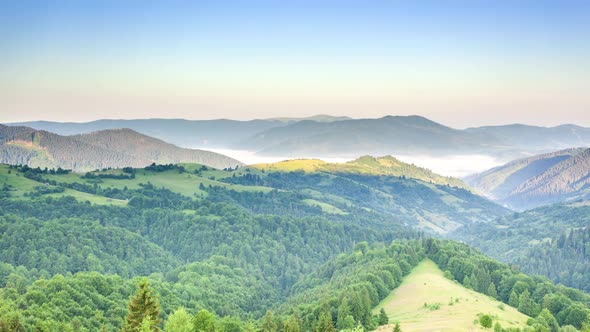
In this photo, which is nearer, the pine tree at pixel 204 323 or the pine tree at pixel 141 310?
the pine tree at pixel 141 310

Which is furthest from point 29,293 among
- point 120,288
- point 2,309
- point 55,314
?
point 120,288

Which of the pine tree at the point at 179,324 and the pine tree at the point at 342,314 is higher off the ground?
the pine tree at the point at 179,324

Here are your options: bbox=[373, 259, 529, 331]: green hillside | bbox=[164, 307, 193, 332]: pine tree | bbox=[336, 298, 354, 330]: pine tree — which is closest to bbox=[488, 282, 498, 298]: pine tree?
bbox=[373, 259, 529, 331]: green hillside

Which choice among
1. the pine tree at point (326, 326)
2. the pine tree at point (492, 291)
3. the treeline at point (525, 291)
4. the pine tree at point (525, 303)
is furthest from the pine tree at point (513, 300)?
the pine tree at point (326, 326)

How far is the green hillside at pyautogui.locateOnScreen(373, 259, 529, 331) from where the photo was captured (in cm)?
11412

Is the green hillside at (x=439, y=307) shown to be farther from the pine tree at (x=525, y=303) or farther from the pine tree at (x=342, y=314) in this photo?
the pine tree at (x=342, y=314)

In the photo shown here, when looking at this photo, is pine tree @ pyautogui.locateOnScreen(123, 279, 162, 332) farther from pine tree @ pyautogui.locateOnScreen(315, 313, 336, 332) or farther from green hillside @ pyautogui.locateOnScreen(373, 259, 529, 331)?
green hillside @ pyautogui.locateOnScreen(373, 259, 529, 331)

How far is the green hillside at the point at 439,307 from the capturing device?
11412 cm

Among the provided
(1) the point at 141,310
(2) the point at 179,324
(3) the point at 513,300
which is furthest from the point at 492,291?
(1) the point at 141,310

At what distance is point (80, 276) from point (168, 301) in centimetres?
2717

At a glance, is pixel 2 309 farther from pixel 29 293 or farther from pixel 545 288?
pixel 545 288

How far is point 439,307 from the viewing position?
13300cm

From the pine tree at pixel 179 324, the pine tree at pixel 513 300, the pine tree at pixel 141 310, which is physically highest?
the pine tree at pixel 141 310

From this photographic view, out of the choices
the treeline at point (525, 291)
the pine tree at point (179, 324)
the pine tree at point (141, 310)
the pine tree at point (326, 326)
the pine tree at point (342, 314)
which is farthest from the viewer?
the treeline at point (525, 291)
